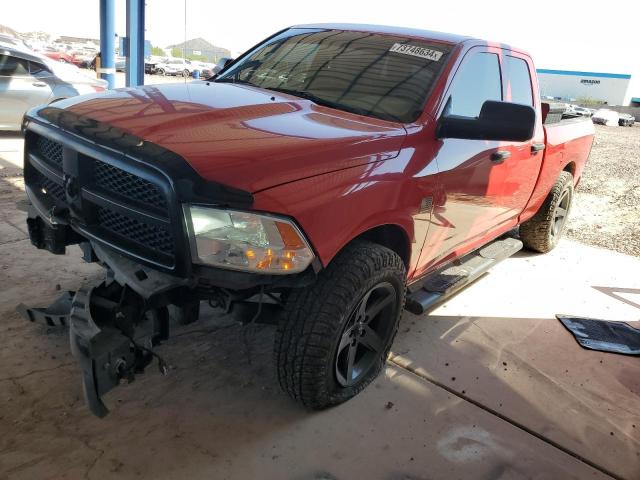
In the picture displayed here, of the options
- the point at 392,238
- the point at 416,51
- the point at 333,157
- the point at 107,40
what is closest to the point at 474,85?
the point at 416,51

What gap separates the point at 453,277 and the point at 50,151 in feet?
8.61

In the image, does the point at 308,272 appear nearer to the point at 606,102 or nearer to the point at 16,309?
the point at 16,309

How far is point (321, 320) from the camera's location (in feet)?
7.75

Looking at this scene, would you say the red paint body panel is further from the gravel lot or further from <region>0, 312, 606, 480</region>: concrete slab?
the gravel lot

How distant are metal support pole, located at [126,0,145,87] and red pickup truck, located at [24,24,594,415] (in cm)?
665

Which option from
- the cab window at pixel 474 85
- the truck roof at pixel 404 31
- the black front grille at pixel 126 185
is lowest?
the black front grille at pixel 126 185

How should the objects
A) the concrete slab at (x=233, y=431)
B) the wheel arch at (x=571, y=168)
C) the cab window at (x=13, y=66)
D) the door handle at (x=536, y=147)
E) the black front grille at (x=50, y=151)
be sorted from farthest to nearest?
1. the cab window at (x=13, y=66)
2. the wheel arch at (x=571, y=168)
3. the door handle at (x=536, y=147)
4. the black front grille at (x=50, y=151)
5. the concrete slab at (x=233, y=431)

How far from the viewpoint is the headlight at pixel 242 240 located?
6.47 ft

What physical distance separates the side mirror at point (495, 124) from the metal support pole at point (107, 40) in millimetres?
8702

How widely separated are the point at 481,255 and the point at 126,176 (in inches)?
119

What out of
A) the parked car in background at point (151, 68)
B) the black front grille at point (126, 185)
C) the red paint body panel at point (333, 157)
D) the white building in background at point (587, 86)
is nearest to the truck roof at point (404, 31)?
the red paint body panel at point (333, 157)

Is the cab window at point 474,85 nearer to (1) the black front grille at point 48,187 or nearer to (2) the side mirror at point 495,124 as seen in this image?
(2) the side mirror at point 495,124

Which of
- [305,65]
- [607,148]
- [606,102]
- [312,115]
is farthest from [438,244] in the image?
[606,102]

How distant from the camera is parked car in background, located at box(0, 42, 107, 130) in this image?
8.06m
